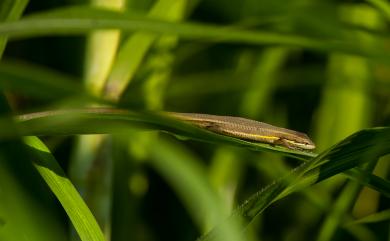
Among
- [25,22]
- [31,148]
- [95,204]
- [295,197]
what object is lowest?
[295,197]

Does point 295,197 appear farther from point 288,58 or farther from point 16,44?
point 16,44

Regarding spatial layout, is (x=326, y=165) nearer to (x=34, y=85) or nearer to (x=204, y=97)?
(x=34, y=85)

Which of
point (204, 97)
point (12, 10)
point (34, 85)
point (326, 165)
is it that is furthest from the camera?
point (204, 97)

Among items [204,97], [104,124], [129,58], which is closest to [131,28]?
[104,124]

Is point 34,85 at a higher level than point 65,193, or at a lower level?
higher

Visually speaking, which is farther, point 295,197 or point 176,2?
point 295,197

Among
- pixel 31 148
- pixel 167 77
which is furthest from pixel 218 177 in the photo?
pixel 31 148

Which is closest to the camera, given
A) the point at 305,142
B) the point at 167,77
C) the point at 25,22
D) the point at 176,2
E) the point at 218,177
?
the point at 25,22

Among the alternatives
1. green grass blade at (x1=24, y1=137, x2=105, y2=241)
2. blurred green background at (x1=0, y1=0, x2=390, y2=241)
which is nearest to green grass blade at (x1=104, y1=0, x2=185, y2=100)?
blurred green background at (x1=0, y1=0, x2=390, y2=241)

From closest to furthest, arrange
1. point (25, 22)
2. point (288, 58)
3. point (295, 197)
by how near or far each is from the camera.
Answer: point (25, 22)
point (295, 197)
point (288, 58)
